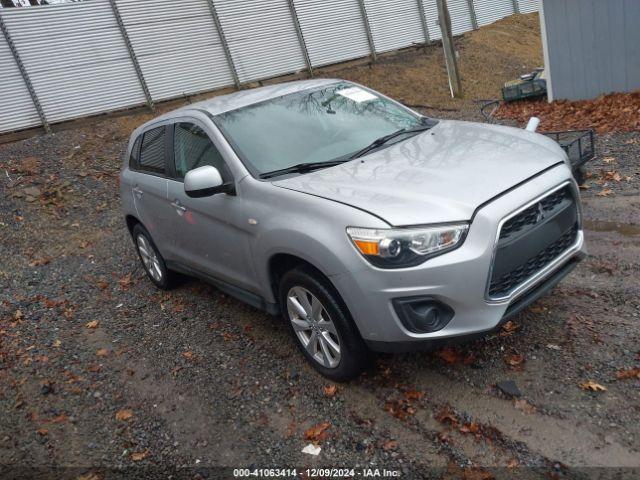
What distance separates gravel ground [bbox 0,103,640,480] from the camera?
310cm

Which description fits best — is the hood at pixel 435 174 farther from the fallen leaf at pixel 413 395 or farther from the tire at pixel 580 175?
the tire at pixel 580 175

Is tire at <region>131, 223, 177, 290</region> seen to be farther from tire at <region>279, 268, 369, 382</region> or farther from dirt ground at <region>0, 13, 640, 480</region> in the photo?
tire at <region>279, 268, 369, 382</region>

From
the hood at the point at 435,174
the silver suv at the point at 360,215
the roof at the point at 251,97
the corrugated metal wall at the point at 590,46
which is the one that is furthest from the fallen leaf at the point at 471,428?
the corrugated metal wall at the point at 590,46

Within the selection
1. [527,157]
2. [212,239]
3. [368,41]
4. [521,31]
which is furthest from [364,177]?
[521,31]

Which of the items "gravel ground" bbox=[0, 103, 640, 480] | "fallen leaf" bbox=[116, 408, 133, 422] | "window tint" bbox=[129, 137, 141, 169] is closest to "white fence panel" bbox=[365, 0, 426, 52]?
"gravel ground" bbox=[0, 103, 640, 480]

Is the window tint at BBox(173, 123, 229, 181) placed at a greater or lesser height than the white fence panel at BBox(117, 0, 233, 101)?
lesser

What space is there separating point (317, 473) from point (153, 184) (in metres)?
3.14

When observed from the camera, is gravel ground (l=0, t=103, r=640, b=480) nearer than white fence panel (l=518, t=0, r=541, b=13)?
Yes

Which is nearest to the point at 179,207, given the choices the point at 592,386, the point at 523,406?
the point at 523,406

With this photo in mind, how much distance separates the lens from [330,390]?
381cm

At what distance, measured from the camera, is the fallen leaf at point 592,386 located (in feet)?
10.8

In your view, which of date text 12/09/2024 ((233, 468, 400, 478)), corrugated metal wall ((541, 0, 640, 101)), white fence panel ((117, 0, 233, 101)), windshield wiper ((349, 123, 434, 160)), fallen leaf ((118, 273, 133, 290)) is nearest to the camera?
date text 12/09/2024 ((233, 468, 400, 478))

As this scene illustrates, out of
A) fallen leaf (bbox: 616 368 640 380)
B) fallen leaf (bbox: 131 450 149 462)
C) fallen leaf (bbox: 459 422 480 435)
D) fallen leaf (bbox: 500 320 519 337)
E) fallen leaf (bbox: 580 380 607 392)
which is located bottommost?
fallen leaf (bbox: 616 368 640 380)

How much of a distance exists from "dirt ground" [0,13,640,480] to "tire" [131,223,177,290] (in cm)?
16
